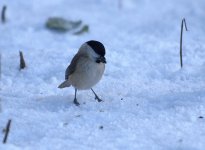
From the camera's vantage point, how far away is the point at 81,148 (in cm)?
418

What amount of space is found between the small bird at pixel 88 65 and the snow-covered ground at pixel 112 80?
27 cm

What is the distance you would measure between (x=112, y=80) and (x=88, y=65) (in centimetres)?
98

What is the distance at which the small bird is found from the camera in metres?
4.90

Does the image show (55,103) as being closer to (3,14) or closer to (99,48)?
(99,48)

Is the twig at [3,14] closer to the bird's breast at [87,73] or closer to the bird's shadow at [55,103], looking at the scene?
the bird's shadow at [55,103]

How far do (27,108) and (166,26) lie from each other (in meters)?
3.06

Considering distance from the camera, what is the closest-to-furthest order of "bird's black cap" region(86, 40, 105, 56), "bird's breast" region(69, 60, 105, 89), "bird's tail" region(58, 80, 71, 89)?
1. "bird's black cap" region(86, 40, 105, 56)
2. "bird's breast" region(69, 60, 105, 89)
3. "bird's tail" region(58, 80, 71, 89)

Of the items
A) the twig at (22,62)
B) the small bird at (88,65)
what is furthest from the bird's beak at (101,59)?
the twig at (22,62)

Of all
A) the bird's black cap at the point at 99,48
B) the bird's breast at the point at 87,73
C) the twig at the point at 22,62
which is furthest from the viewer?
the twig at the point at 22,62

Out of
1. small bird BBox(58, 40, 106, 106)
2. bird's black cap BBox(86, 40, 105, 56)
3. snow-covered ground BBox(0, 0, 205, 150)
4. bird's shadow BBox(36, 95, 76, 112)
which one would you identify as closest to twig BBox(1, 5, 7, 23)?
snow-covered ground BBox(0, 0, 205, 150)

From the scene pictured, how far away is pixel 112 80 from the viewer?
5914 millimetres

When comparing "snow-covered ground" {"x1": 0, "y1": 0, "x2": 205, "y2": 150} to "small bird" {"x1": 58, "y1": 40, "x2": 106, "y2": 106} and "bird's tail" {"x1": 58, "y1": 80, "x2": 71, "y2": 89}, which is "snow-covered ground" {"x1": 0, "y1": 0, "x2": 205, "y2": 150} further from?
"small bird" {"x1": 58, "y1": 40, "x2": 106, "y2": 106}

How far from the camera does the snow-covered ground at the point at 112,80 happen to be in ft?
14.4

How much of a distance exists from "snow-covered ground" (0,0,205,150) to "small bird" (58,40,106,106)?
0.27 metres
